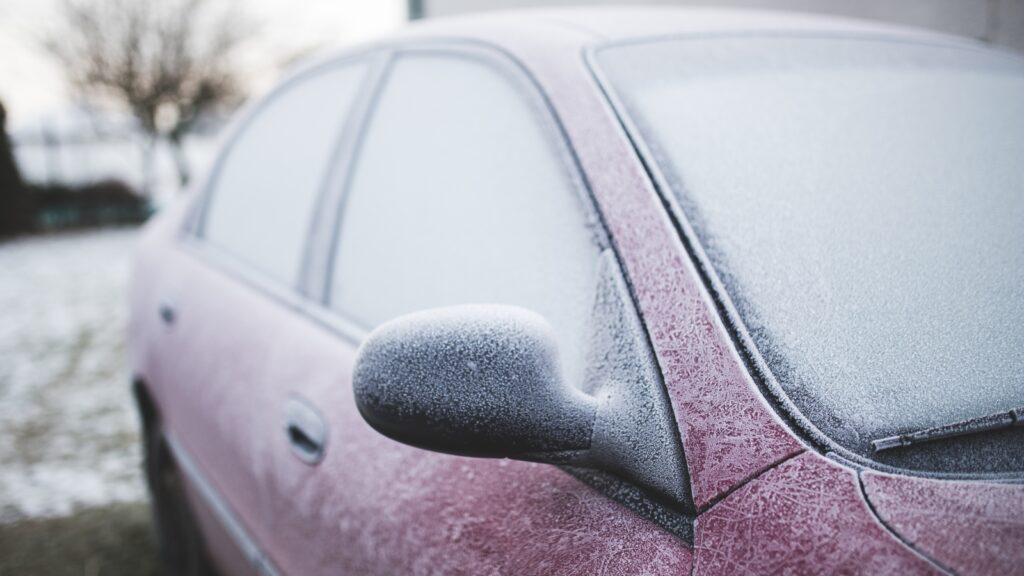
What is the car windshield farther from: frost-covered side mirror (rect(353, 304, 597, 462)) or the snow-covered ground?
the snow-covered ground

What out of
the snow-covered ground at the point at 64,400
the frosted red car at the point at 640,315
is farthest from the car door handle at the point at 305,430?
the snow-covered ground at the point at 64,400

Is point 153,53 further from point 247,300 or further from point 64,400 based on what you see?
point 247,300

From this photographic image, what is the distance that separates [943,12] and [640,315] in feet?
Result: 10.9

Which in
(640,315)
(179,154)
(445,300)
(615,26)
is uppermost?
(615,26)

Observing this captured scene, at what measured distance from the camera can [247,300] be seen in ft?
5.97

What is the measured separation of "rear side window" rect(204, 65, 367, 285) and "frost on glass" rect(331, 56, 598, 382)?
0.75 ft

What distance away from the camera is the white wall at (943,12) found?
307cm

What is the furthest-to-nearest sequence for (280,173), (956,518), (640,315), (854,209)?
(280,173) < (854,209) < (640,315) < (956,518)

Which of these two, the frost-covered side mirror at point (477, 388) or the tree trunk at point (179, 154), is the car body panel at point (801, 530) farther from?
the tree trunk at point (179, 154)

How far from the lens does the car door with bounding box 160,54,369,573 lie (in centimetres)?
157

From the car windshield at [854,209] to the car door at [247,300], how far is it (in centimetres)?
87

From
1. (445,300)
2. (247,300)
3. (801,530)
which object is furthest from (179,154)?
(801,530)

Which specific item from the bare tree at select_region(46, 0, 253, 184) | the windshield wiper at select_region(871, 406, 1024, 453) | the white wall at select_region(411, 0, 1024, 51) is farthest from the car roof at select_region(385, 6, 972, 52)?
the bare tree at select_region(46, 0, 253, 184)

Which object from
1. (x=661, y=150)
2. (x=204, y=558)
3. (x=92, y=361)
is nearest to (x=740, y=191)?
(x=661, y=150)
